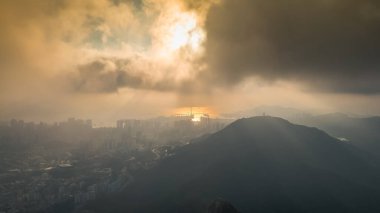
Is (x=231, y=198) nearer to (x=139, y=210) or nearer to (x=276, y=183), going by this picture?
(x=276, y=183)

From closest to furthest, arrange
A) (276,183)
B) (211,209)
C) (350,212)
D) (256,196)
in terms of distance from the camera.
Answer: (211,209) → (350,212) → (256,196) → (276,183)

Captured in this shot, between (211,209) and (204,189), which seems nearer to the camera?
(211,209)

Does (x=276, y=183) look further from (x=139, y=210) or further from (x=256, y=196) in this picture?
(x=139, y=210)

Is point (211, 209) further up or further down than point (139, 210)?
further up

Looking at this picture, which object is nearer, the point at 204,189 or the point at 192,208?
the point at 192,208

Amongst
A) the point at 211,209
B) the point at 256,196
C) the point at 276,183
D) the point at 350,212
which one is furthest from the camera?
the point at 276,183

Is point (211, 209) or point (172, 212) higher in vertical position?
point (211, 209)

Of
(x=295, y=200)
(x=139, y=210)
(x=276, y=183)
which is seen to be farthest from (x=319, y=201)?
(x=139, y=210)

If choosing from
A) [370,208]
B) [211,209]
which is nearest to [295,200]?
[370,208]

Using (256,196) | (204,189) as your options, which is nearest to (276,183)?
(256,196)
